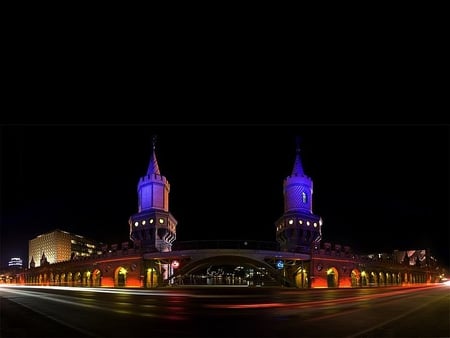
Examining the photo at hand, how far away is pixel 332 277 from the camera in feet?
248

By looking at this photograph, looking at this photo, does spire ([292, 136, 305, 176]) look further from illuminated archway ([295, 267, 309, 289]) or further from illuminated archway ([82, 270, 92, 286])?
illuminated archway ([82, 270, 92, 286])

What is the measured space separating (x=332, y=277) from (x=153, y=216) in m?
39.0

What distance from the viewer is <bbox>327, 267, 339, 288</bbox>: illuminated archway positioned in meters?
74.4

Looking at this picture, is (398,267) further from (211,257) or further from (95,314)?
(95,314)

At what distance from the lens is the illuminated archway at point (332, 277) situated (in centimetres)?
7438

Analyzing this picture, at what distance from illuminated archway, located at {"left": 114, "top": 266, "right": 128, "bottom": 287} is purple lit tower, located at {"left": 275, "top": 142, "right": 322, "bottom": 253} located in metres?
37.5

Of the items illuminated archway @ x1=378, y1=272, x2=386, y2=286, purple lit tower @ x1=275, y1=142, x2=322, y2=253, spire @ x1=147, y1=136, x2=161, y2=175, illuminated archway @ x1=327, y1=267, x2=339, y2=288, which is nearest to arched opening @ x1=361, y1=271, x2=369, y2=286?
illuminated archway @ x1=378, y1=272, x2=386, y2=286

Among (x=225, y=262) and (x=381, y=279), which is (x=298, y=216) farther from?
(x=225, y=262)

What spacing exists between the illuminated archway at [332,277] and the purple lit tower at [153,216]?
34211 mm

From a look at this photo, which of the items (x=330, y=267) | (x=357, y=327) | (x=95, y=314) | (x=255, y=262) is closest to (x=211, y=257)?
(x=255, y=262)

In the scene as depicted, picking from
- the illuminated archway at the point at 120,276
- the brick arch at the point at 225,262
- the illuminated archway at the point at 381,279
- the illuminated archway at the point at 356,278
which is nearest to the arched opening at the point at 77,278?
the illuminated archway at the point at 120,276

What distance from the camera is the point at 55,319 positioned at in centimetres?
2078

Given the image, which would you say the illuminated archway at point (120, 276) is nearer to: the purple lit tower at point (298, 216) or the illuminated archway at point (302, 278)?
the illuminated archway at point (302, 278)

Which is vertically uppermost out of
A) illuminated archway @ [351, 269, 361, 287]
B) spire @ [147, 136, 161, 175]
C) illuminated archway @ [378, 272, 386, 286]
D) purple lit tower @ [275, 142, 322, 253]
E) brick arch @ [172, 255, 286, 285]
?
spire @ [147, 136, 161, 175]
